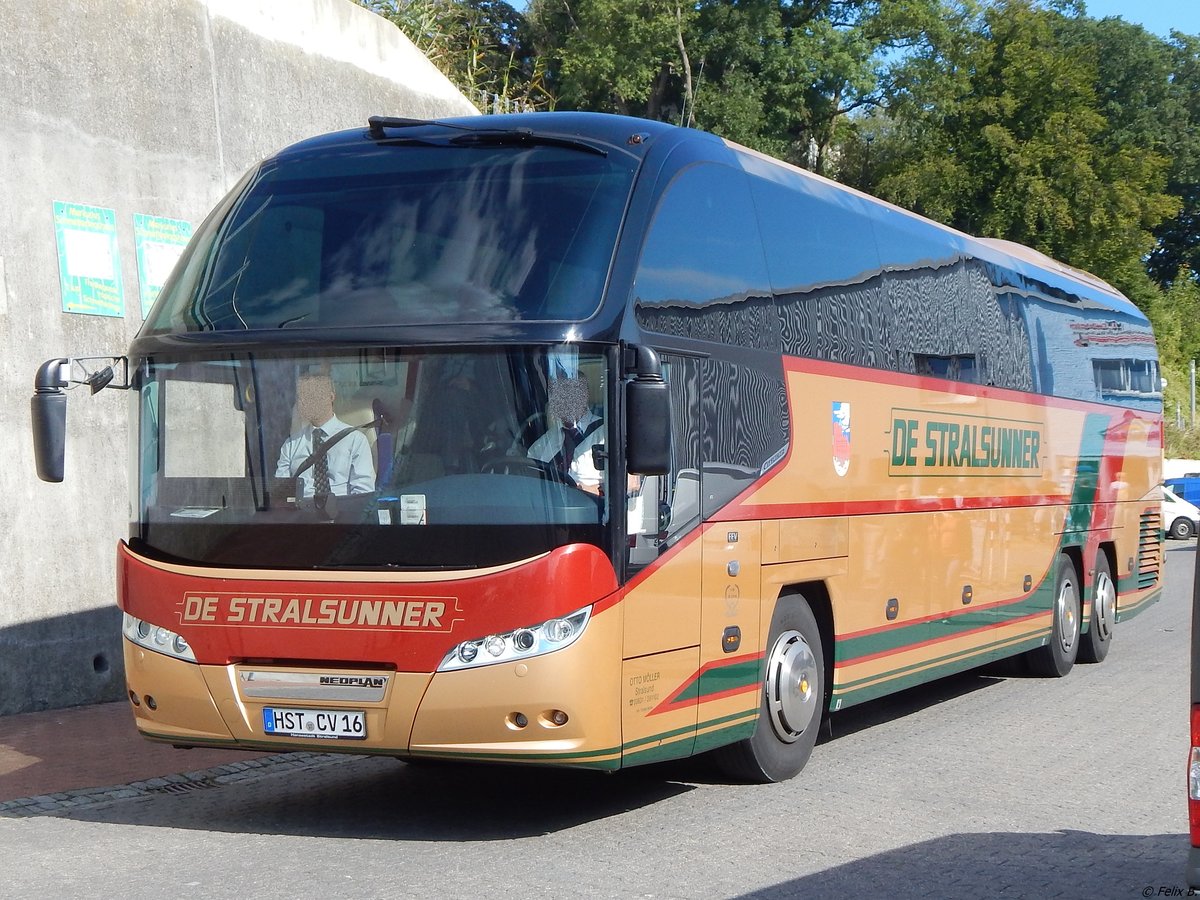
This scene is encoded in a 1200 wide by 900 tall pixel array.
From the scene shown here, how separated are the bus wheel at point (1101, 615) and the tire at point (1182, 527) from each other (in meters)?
27.0

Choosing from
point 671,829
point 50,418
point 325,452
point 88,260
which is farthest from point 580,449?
point 88,260

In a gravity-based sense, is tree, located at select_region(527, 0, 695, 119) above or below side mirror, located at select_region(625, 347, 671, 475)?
above

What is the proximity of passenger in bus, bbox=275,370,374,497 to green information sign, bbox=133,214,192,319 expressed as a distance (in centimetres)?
604

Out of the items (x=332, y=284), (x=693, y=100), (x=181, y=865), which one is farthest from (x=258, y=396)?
(x=693, y=100)

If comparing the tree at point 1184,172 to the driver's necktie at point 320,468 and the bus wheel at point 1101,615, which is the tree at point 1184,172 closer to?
the bus wheel at point 1101,615

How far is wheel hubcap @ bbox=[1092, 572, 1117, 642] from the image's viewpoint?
50.5ft

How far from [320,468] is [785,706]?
10.4 feet

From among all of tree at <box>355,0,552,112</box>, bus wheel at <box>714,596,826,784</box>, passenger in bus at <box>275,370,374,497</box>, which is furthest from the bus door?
tree at <box>355,0,552,112</box>

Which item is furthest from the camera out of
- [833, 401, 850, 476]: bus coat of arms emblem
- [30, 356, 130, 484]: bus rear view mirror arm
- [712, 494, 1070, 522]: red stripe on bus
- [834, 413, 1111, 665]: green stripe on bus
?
[834, 413, 1111, 665]: green stripe on bus

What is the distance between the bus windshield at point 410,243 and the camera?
7.32m

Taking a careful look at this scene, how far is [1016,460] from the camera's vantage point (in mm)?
12938

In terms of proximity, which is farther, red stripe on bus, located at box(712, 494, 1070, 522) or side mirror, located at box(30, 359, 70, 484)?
red stripe on bus, located at box(712, 494, 1070, 522)

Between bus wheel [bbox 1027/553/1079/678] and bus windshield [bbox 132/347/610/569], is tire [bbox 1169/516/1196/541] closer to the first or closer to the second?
bus wheel [bbox 1027/553/1079/678]

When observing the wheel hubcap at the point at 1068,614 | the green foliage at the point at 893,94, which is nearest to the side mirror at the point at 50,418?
the wheel hubcap at the point at 1068,614
